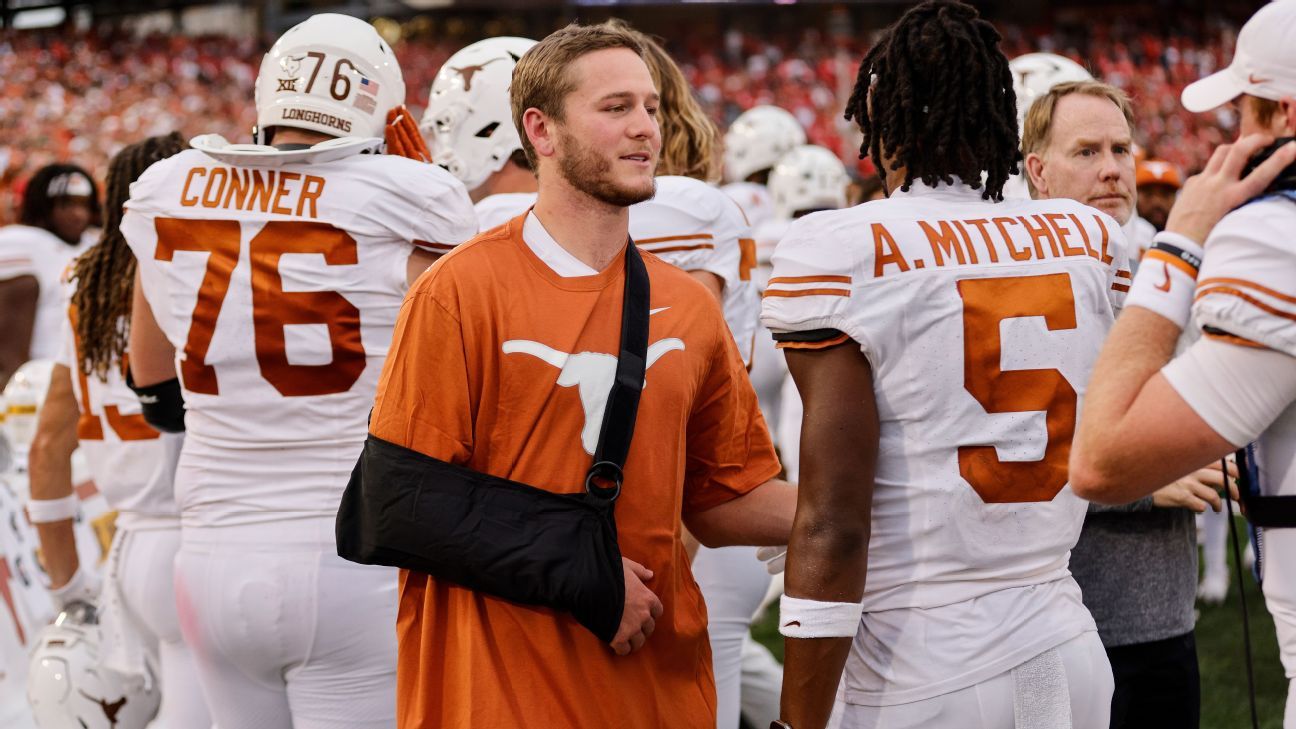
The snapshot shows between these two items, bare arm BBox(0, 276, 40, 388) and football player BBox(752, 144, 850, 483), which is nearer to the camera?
bare arm BBox(0, 276, 40, 388)

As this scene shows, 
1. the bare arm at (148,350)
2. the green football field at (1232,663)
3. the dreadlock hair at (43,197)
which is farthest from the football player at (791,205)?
the bare arm at (148,350)

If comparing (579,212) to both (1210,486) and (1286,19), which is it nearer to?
(1286,19)

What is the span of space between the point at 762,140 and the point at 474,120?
650 cm

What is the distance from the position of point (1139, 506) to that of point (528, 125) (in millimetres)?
1624

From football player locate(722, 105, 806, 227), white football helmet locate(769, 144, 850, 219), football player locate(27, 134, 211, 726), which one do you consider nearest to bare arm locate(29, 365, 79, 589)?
football player locate(27, 134, 211, 726)

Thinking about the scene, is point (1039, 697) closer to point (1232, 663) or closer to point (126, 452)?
point (126, 452)

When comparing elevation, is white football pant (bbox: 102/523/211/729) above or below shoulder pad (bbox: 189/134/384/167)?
below

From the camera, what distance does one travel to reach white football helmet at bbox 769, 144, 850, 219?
8422 millimetres

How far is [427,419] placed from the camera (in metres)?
2.33

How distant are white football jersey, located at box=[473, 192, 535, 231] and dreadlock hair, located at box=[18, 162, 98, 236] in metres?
4.12

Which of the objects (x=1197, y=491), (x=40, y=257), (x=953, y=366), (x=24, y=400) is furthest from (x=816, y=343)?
(x=40, y=257)

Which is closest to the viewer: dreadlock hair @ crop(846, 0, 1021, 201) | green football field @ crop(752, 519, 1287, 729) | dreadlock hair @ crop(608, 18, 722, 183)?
dreadlock hair @ crop(846, 0, 1021, 201)

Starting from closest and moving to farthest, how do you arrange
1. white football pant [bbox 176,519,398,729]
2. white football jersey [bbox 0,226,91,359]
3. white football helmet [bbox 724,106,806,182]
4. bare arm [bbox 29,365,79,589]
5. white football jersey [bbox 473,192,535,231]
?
1. white football pant [bbox 176,519,398,729]
2. white football jersey [bbox 473,192,535,231]
3. bare arm [bbox 29,365,79,589]
4. white football jersey [bbox 0,226,91,359]
5. white football helmet [bbox 724,106,806,182]

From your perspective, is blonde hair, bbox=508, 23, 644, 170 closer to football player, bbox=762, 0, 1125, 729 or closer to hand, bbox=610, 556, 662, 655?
football player, bbox=762, 0, 1125, 729
